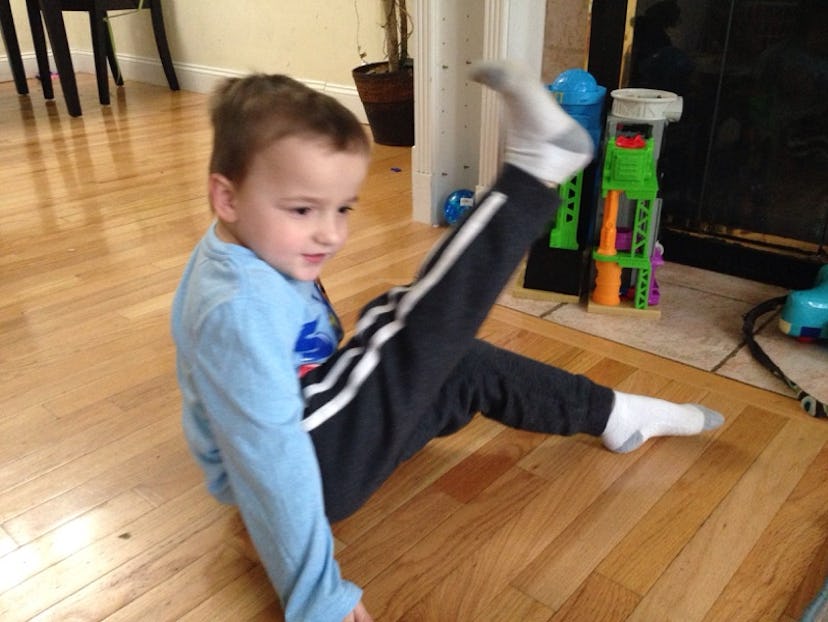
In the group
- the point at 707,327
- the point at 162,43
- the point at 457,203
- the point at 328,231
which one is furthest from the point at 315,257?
the point at 162,43

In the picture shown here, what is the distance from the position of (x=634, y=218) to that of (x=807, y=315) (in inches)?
13.8

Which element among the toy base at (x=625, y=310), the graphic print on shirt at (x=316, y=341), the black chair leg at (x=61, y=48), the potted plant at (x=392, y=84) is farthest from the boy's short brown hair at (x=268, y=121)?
the black chair leg at (x=61, y=48)

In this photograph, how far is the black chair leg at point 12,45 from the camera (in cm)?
356

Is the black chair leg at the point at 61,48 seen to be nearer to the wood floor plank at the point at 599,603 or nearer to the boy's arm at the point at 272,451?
the boy's arm at the point at 272,451

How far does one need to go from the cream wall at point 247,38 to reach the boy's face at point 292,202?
2.30 metres

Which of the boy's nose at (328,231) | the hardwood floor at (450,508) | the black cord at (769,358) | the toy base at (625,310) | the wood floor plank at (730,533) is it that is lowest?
the hardwood floor at (450,508)

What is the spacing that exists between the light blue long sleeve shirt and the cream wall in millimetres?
2364

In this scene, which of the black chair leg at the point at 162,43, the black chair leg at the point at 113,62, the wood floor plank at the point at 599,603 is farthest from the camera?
the black chair leg at the point at 113,62

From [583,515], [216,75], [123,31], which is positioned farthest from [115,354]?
[123,31]

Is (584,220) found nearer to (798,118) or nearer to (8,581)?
(798,118)

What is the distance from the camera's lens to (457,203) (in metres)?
1.96

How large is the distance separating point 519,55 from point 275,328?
127cm

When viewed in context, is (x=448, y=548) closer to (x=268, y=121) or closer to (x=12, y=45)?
(x=268, y=121)

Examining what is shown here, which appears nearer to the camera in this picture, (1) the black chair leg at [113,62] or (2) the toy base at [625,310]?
(2) the toy base at [625,310]
